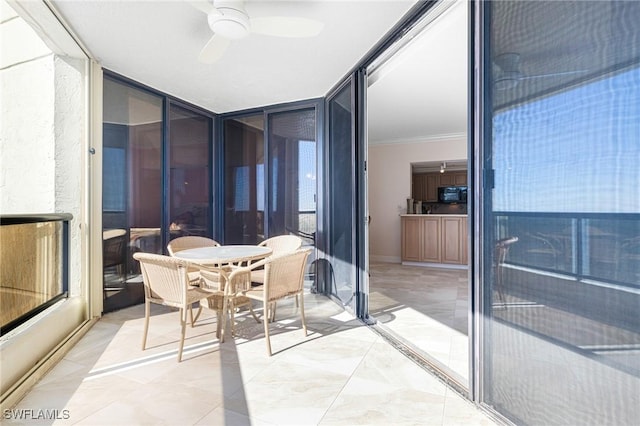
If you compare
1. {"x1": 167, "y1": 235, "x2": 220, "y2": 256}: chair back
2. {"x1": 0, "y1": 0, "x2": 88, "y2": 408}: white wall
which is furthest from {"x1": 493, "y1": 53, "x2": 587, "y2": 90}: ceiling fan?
{"x1": 0, "y1": 0, "x2": 88, "y2": 408}: white wall

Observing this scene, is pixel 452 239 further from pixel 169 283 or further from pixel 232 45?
pixel 169 283

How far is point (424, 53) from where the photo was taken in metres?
2.95

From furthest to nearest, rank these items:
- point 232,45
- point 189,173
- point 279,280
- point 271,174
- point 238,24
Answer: point 271,174 < point 189,173 < point 232,45 < point 279,280 < point 238,24

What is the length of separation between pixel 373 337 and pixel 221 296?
51.8 inches

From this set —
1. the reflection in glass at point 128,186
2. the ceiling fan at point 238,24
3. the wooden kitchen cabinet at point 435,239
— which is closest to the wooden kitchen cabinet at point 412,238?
the wooden kitchen cabinet at point 435,239

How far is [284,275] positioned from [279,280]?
58 millimetres

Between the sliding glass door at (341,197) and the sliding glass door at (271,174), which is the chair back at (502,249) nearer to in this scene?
the sliding glass door at (341,197)

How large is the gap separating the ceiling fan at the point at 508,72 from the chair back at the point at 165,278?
7.07 feet

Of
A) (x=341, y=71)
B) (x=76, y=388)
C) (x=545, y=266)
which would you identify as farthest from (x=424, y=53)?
(x=76, y=388)

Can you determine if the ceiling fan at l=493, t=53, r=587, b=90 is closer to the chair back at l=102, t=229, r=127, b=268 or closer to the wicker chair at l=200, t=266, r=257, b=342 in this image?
the wicker chair at l=200, t=266, r=257, b=342

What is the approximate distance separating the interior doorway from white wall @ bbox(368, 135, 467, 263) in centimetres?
2

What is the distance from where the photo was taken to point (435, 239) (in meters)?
6.00

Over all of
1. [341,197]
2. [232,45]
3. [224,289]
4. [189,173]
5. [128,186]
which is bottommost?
[224,289]

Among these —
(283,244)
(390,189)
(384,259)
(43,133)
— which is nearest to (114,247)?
(43,133)
